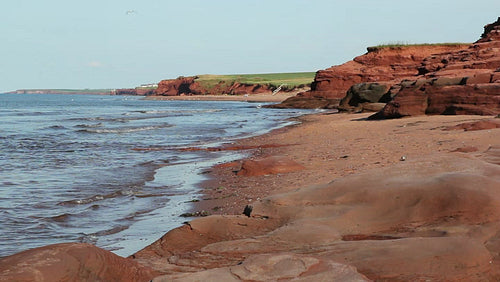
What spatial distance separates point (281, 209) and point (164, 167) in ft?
28.4

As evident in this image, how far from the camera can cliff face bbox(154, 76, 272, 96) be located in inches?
4973

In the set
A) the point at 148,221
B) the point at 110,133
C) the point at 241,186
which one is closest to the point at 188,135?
the point at 110,133

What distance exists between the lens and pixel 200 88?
138125 millimetres

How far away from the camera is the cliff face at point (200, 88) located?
126 m

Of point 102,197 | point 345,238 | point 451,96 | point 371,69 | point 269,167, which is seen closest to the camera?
point 345,238

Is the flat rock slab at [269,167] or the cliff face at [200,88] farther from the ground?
the cliff face at [200,88]

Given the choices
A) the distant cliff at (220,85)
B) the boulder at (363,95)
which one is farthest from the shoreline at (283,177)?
the distant cliff at (220,85)

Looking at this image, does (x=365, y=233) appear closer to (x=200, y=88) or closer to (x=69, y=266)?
(x=69, y=266)

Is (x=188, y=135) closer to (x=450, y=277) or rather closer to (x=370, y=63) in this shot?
(x=450, y=277)

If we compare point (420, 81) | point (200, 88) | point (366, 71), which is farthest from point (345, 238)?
point (200, 88)

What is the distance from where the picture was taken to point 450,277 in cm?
396

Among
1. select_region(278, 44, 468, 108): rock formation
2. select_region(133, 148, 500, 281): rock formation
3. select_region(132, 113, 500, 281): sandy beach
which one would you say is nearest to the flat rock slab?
select_region(132, 113, 500, 281): sandy beach

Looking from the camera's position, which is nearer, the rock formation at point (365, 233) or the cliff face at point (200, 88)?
the rock formation at point (365, 233)

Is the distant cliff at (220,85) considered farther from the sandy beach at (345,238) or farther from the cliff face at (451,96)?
the sandy beach at (345,238)
